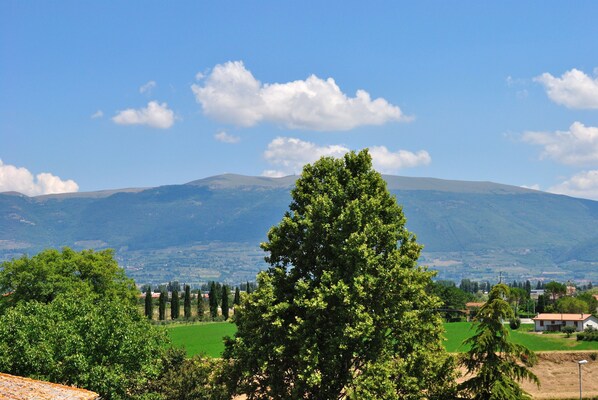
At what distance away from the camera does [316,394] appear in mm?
25578

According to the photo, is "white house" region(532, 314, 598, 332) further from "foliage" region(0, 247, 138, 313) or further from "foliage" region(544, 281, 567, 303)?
"foliage" region(0, 247, 138, 313)

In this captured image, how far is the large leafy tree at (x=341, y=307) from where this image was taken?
81.4ft

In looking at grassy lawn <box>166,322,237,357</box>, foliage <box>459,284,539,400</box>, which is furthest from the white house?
foliage <box>459,284,539,400</box>

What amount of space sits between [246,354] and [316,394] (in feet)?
10.2

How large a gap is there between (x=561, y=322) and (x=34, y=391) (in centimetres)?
9538

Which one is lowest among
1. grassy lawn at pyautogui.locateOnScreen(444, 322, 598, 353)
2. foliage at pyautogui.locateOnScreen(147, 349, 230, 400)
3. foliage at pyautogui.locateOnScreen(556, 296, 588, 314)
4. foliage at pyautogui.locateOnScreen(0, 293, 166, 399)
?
foliage at pyautogui.locateOnScreen(556, 296, 588, 314)

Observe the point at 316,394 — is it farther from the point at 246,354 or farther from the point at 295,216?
the point at 295,216

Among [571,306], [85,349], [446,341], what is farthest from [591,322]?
[85,349]

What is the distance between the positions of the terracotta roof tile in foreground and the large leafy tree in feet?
20.5

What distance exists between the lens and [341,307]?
81.3 ft

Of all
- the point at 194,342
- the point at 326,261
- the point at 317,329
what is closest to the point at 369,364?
the point at 317,329

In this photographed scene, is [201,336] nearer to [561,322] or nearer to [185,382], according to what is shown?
[185,382]

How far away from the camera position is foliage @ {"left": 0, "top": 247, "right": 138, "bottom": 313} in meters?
47.4

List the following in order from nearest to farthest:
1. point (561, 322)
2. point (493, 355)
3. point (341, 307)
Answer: point (341, 307) → point (493, 355) → point (561, 322)
